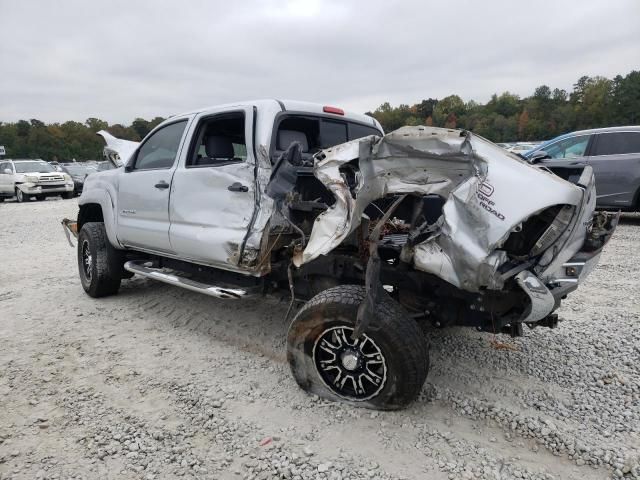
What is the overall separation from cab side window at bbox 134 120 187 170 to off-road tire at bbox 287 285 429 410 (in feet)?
7.29

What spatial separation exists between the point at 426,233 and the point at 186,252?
7.14 ft

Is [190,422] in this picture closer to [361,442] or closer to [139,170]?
[361,442]

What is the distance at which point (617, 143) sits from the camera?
27.6 feet

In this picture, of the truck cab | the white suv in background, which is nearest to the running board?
the truck cab

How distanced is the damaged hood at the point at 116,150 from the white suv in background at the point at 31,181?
1432 cm

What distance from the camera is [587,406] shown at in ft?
9.28

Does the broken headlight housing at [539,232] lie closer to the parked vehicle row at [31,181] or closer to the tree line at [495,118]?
the parked vehicle row at [31,181]

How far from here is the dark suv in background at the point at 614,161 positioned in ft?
27.0

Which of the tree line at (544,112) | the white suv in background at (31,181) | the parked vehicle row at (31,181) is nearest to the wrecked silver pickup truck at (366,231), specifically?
the parked vehicle row at (31,181)

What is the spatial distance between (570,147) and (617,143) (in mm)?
783

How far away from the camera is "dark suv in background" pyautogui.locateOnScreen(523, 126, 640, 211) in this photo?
324 inches

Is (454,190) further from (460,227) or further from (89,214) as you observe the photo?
(89,214)

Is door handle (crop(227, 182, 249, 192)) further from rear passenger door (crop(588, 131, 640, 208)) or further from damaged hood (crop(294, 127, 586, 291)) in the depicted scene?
rear passenger door (crop(588, 131, 640, 208))

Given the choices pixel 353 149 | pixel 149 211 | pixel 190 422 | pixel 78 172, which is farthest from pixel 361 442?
pixel 78 172
